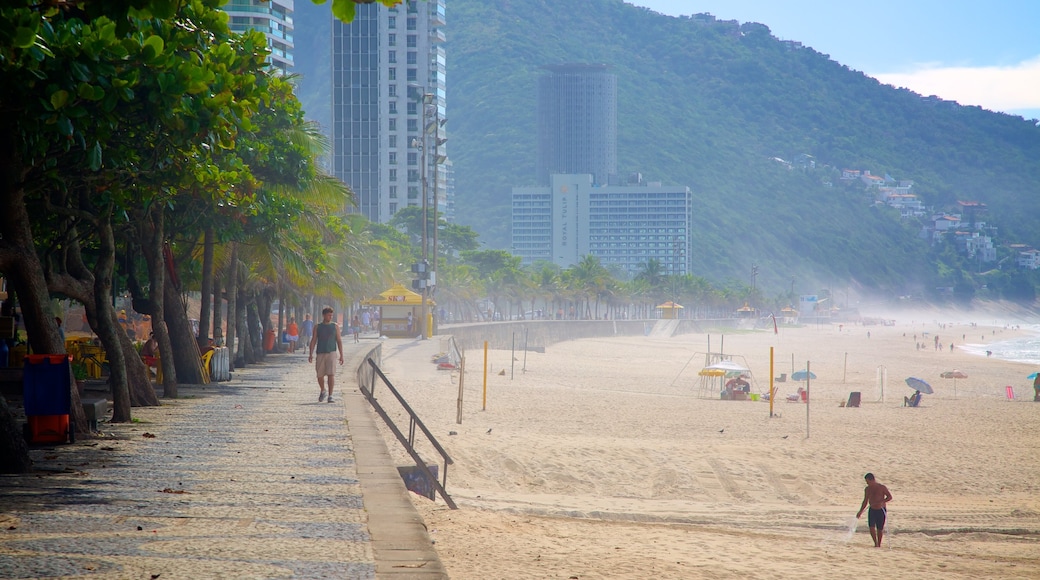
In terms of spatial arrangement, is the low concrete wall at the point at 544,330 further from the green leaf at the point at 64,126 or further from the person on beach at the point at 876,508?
the green leaf at the point at 64,126

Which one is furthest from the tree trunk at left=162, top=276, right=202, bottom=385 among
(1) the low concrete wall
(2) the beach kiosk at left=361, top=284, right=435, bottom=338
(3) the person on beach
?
(2) the beach kiosk at left=361, top=284, right=435, bottom=338

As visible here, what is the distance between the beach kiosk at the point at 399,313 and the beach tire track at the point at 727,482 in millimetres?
32978

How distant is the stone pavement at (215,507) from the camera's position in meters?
5.77

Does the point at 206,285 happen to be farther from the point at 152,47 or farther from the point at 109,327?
the point at 152,47

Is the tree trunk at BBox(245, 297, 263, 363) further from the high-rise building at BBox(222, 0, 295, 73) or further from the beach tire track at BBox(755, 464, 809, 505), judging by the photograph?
the high-rise building at BBox(222, 0, 295, 73)

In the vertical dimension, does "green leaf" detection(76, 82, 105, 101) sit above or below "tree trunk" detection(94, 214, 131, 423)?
above

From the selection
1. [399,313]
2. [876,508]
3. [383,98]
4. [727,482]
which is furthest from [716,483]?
[383,98]

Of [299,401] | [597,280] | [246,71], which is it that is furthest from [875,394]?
[597,280]

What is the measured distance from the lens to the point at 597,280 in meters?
134

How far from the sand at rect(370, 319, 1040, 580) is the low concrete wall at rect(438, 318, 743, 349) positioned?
50.0 feet

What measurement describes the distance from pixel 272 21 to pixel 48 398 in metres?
92.2

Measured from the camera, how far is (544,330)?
7750 centimetres

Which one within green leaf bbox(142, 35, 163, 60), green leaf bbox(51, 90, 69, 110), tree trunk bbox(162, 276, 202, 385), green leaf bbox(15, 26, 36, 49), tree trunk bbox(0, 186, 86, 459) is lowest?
tree trunk bbox(162, 276, 202, 385)

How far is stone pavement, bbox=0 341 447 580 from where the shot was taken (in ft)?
18.9
